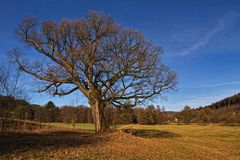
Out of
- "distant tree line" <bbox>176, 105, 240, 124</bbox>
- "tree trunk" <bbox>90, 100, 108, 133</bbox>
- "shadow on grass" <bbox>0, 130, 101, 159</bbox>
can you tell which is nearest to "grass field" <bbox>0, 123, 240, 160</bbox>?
"shadow on grass" <bbox>0, 130, 101, 159</bbox>

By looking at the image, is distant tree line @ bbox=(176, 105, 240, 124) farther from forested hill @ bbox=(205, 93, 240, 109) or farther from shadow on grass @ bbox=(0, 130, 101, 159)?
shadow on grass @ bbox=(0, 130, 101, 159)

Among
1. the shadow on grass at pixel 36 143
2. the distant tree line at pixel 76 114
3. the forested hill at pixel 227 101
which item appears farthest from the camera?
the forested hill at pixel 227 101

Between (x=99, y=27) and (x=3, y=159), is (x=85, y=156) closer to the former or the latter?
(x=3, y=159)

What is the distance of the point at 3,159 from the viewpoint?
718 centimetres

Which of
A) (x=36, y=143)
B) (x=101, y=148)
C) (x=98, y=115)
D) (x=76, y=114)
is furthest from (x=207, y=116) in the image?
(x=36, y=143)

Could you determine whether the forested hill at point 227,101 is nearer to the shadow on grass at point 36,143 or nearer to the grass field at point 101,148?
the grass field at point 101,148

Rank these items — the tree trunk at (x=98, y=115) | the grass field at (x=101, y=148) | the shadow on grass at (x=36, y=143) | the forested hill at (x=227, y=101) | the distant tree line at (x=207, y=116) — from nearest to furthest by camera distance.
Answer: the grass field at (x=101, y=148) → the shadow on grass at (x=36, y=143) → the tree trunk at (x=98, y=115) → the distant tree line at (x=207, y=116) → the forested hill at (x=227, y=101)

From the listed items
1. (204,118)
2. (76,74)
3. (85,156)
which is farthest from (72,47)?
(204,118)

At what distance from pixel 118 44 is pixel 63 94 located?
6.92 m

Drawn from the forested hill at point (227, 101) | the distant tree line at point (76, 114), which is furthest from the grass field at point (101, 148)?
the forested hill at point (227, 101)

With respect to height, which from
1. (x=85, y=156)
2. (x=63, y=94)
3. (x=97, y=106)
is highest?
(x=63, y=94)

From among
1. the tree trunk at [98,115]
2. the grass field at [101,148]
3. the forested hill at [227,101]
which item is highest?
the forested hill at [227,101]

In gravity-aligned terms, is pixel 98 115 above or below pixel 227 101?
below

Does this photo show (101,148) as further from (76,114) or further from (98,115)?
(76,114)
